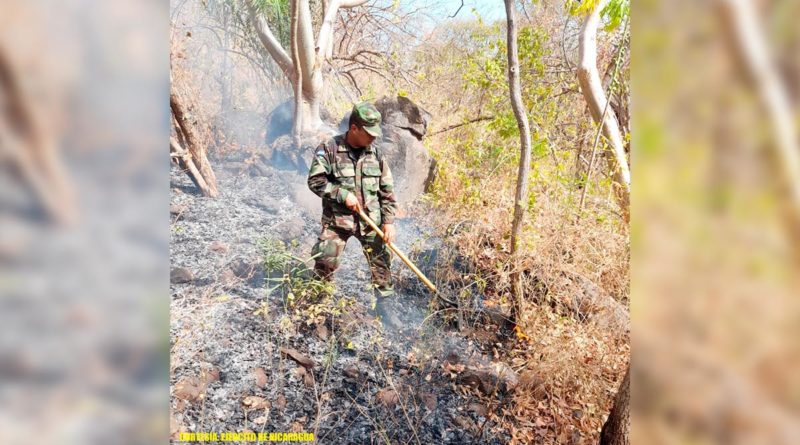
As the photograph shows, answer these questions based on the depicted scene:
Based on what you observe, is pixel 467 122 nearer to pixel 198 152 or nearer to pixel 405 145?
pixel 405 145

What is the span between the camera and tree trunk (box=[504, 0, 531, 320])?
5.70ft

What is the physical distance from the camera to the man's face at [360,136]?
5.85 ft

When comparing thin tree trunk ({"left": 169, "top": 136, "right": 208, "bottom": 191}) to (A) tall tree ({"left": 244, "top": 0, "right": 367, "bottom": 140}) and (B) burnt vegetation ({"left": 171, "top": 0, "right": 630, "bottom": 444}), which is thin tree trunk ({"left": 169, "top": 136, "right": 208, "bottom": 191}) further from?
(A) tall tree ({"left": 244, "top": 0, "right": 367, "bottom": 140})

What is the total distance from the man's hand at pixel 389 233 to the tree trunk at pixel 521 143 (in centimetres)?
42

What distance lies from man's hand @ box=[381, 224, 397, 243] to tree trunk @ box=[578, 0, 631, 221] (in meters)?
0.78

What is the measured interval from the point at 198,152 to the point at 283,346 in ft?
2.21

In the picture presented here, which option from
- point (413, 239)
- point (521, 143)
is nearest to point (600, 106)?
point (521, 143)

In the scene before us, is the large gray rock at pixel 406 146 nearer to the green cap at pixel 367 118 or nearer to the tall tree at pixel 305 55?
the green cap at pixel 367 118

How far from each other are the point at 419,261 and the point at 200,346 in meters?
0.74

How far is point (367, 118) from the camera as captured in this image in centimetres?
177
